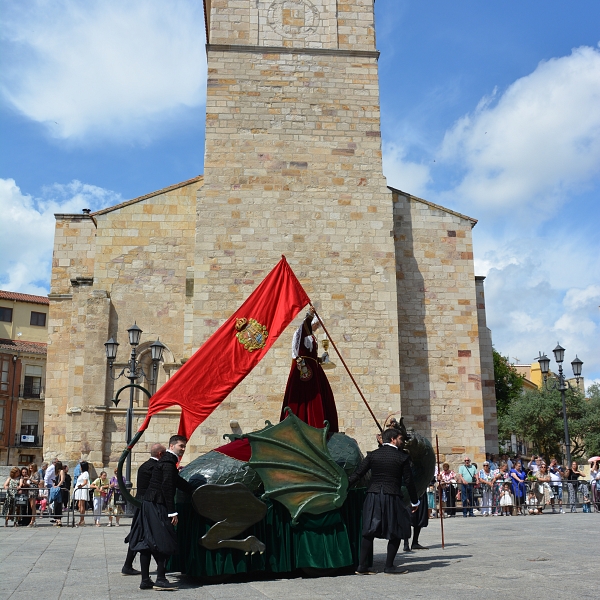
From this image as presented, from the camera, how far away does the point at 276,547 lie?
6.91m

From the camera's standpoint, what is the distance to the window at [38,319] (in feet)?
153

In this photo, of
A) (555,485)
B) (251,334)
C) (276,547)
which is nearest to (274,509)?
(276,547)

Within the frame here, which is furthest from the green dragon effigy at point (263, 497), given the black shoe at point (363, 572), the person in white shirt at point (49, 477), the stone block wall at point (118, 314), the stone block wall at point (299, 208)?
the stone block wall at point (118, 314)

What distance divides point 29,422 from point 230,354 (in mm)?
39129

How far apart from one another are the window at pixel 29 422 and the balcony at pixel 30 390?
974 millimetres

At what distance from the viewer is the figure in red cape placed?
8148 millimetres

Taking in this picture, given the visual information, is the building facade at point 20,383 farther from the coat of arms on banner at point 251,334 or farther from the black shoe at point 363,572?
the black shoe at point 363,572

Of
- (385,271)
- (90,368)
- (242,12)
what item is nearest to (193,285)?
(90,368)

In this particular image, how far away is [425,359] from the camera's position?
19562 millimetres

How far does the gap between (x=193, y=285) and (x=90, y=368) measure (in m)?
3.49

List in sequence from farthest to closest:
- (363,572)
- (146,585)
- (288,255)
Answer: (288,255)
(363,572)
(146,585)

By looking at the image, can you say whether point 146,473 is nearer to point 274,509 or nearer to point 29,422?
point 274,509

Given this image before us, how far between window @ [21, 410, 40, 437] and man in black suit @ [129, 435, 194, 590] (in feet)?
130

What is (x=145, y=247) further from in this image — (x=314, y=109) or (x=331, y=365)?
(x=331, y=365)
